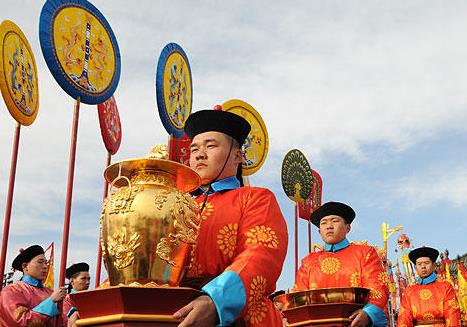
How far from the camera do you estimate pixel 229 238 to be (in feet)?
8.68

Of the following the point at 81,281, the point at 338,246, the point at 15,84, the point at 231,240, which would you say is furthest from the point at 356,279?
the point at 15,84

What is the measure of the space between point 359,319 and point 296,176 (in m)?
8.85

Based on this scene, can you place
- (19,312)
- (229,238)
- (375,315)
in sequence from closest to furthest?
(229,238) < (375,315) < (19,312)

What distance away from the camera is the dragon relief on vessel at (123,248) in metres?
2.21

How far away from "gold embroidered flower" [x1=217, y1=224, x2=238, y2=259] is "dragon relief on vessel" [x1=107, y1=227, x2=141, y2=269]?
533mm

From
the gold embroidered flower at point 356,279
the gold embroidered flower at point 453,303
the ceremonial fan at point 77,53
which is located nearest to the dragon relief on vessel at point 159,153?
the gold embroidered flower at point 356,279

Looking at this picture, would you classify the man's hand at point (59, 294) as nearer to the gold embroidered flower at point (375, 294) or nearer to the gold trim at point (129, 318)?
the gold embroidered flower at point (375, 294)

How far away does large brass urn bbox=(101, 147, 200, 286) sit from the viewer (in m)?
2.21

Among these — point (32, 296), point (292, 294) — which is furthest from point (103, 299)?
point (32, 296)

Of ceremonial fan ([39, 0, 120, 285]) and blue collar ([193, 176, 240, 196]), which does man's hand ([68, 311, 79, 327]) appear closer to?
blue collar ([193, 176, 240, 196])

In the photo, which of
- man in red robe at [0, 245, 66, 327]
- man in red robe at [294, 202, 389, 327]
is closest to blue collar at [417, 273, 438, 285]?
man in red robe at [294, 202, 389, 327]

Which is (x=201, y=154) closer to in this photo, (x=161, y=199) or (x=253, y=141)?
(x=161, y=199)

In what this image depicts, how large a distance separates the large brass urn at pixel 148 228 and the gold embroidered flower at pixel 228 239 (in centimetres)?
22

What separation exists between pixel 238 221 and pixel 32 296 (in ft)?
19.6
